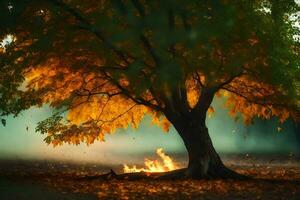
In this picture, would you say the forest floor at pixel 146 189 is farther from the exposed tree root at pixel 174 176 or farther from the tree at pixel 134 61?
the tree at pixel 134 61

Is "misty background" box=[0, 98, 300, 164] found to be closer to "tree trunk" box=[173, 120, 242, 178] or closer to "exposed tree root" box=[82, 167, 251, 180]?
"tree trunk" box=[173, 120, 242, 178]

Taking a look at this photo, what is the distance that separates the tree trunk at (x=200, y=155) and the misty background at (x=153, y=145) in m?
12.3

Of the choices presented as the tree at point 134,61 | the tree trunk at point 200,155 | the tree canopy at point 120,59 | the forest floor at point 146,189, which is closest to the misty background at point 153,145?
the tree trunk at point 200,155

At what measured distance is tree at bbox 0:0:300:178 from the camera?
1787 centimetres

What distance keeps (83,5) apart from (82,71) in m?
3.82

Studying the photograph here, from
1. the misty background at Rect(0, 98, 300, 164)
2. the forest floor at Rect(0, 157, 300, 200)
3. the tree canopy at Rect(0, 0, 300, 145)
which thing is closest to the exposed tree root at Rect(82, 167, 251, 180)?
the forest floor at Rect(0, 157, 300, 200)

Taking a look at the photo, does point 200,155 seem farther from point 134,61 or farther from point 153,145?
point 153,145

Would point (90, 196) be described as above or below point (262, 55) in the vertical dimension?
below

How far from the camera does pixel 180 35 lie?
11398 millimetres

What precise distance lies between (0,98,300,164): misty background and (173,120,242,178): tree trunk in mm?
12313

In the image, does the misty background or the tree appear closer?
the tree

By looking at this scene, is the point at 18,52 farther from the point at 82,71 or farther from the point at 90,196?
the point at 90,196

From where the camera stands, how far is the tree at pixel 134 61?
17.9 meters

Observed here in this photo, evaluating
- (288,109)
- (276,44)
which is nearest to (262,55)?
(276,44)
